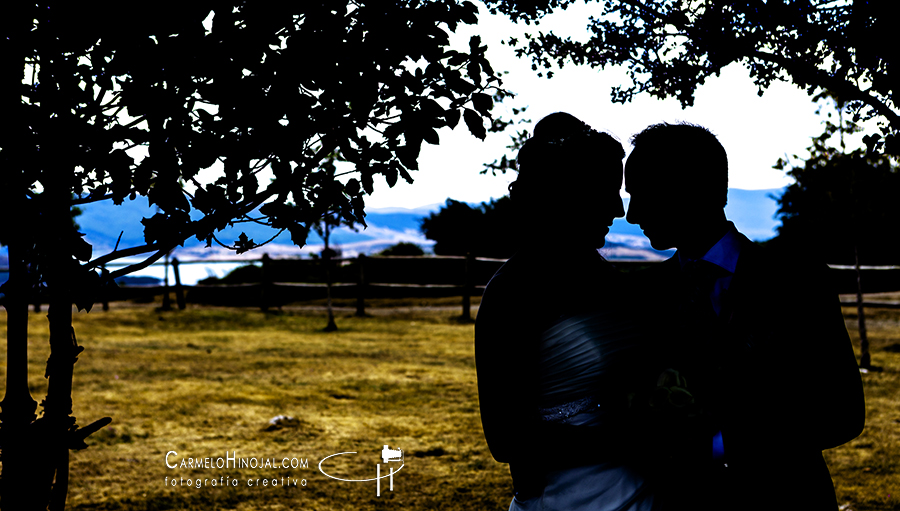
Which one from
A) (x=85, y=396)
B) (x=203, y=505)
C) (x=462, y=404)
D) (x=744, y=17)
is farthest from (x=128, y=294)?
(x=744, y=17)

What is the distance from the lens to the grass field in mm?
5305

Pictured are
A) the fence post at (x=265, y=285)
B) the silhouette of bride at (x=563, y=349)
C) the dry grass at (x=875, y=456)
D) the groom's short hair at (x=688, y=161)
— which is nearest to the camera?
the silhouette of bride at (x=563, y=349)

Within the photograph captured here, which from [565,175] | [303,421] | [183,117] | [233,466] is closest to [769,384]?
[565,175]

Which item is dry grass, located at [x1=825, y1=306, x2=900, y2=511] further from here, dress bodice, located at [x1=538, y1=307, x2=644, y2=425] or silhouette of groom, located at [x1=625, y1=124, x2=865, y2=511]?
dress bodice, located at [x1=538, y1=307, x2=644, y2=425]

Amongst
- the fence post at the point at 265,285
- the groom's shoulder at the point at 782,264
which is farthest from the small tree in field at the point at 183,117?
the fence post at the point at 265,285

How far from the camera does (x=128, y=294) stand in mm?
20844

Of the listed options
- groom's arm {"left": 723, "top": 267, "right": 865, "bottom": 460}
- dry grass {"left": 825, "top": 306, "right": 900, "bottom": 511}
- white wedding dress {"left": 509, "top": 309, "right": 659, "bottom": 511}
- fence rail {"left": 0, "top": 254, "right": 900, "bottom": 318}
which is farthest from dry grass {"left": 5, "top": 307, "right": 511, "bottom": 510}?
fence rail {"left": 0, "top": 254, "right": 900, "bottom": 318}

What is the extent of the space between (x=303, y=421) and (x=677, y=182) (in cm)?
589

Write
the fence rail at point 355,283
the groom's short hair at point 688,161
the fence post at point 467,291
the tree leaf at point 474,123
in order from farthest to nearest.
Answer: the fence rail at point 355,283 → the fence post at point 467,291 → the tree leaf at point 474,123 → the groom's short hair at point 688,161

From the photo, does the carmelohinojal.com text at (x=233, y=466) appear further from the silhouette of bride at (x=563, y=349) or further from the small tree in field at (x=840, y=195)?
the small tree in field at (x=840, y=195)

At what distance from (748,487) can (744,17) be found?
2452 millimetres

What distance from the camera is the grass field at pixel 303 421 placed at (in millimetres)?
5305

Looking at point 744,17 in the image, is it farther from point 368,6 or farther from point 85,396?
point 85,396

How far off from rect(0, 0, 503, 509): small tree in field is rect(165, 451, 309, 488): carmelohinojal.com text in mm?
3075
